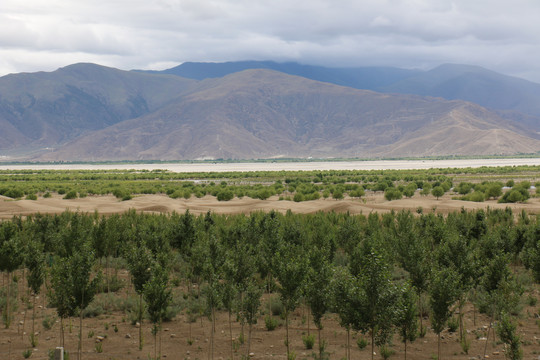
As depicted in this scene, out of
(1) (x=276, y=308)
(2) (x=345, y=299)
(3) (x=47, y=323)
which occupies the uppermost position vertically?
(2) (x=345, y=299)

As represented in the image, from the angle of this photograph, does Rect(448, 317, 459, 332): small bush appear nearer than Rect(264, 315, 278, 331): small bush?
Yes

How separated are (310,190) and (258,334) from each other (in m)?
48.8

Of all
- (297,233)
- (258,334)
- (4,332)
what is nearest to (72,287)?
(4,332)

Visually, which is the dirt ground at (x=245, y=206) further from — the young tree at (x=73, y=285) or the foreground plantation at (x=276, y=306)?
the young tree at (x=73, y=285)

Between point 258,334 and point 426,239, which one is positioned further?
point 426,239

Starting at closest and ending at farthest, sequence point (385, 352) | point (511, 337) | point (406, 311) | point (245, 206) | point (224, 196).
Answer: point (511, 337) < point (406, 311) < point (385, 352) < point (245, 206) < point (224, 196)

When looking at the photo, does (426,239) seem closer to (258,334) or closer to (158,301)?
(258,334)

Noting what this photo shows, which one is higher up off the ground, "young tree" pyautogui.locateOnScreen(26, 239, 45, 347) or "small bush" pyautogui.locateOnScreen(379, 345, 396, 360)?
"young tree" pyautogui.locateOnScreen(26, 239, 45, 347)

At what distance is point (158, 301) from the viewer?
15.9 metres

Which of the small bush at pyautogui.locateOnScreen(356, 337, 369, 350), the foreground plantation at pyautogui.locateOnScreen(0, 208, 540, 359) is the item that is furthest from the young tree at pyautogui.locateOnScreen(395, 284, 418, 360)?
the small bush at pyautogui.locateOnScreen(356, 337, 369, 350)

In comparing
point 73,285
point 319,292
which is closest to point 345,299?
point 319,292

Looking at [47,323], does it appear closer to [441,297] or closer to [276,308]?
[276,308]

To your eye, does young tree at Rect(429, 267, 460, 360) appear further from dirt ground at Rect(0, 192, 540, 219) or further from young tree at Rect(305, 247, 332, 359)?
dirt ground at Rect(0, 192, 540, 219)

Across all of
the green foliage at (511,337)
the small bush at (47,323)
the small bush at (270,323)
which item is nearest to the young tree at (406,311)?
the green foliage at (511,337)
